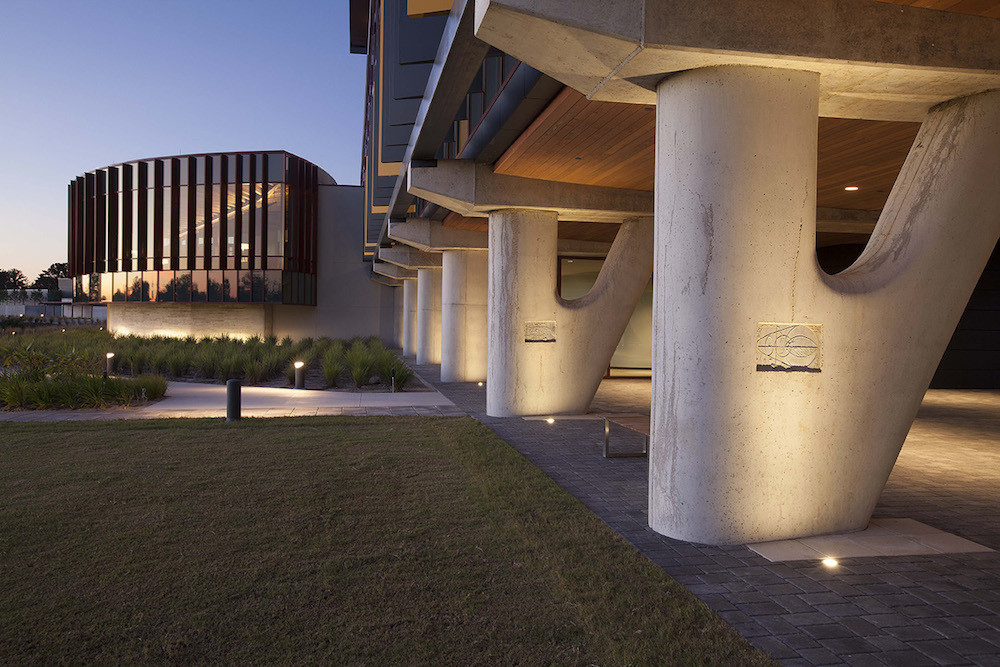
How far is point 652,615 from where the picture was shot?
12.5 ft

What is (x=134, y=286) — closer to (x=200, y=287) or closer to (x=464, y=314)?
(x=200, y=287)

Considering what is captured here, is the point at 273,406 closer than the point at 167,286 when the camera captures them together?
Yes

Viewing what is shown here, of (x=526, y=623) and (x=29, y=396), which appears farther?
(x=29, y=396)

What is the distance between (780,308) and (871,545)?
178 centimetres

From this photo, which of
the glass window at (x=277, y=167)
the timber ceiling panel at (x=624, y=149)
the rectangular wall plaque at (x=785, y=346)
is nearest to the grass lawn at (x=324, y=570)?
the rectangular wall plaque at (x=785, y=346)

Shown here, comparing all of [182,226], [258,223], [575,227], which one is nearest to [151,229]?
[182,226]

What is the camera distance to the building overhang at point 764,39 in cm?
481

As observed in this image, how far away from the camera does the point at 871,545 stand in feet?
17.0

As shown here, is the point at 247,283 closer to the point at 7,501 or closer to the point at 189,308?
the point at 189,308

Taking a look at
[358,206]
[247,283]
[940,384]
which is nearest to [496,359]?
[940,384]

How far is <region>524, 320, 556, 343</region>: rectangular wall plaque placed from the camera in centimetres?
1209

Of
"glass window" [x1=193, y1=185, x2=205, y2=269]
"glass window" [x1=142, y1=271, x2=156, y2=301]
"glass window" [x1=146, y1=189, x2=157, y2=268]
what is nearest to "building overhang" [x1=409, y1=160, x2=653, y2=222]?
"glass window" [x1=193, y1=185, x2=205, y2=269]

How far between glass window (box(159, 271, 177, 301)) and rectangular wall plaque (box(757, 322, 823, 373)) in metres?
37.4

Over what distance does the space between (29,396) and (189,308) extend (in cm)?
2728
